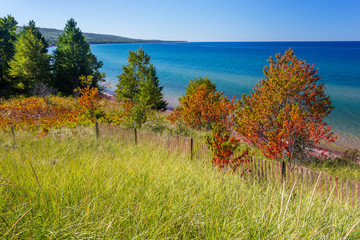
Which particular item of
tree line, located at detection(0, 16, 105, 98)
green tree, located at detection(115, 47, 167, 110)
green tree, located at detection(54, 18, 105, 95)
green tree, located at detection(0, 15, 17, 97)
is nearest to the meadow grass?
green tree, located at detection(115, 47, 167, 110)

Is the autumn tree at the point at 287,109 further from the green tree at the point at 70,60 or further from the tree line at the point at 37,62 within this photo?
the green tree at the point at 70,60

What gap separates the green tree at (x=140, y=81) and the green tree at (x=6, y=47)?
17.6 m

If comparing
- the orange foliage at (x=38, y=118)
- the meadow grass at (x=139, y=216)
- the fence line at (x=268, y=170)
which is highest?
the meadow grass at (x=139, y=216)

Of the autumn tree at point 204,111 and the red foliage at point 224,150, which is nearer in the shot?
the red foliage at point 224,150

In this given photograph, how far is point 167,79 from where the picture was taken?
242ft

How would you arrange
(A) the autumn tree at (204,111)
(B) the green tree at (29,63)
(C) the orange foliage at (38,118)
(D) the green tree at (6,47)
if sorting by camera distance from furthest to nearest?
(D) the green tree at (6,47), (B) the green tree at (29,63), (A) the autumn tree at (204,111), (C) the orange foliage at (38,118)

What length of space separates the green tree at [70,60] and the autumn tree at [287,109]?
30752mm

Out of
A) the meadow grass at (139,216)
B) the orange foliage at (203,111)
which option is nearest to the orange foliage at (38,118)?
the orange foliage at (203,111)

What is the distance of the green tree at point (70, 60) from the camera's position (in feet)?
116

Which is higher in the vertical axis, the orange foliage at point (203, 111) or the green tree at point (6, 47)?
the green tree at point (6, 47)

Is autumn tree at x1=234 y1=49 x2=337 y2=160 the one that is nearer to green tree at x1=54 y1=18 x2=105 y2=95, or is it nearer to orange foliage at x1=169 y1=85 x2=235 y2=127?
orange foliage at x1=169 y1=85 x2=235 y2=127

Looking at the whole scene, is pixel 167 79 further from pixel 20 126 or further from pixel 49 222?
pixel 49 222

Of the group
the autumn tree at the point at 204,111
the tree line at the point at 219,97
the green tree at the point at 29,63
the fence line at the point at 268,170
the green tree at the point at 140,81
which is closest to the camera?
the fence line at the point at 268,170

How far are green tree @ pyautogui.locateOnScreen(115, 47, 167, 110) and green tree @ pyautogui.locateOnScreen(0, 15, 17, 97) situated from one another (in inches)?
692
